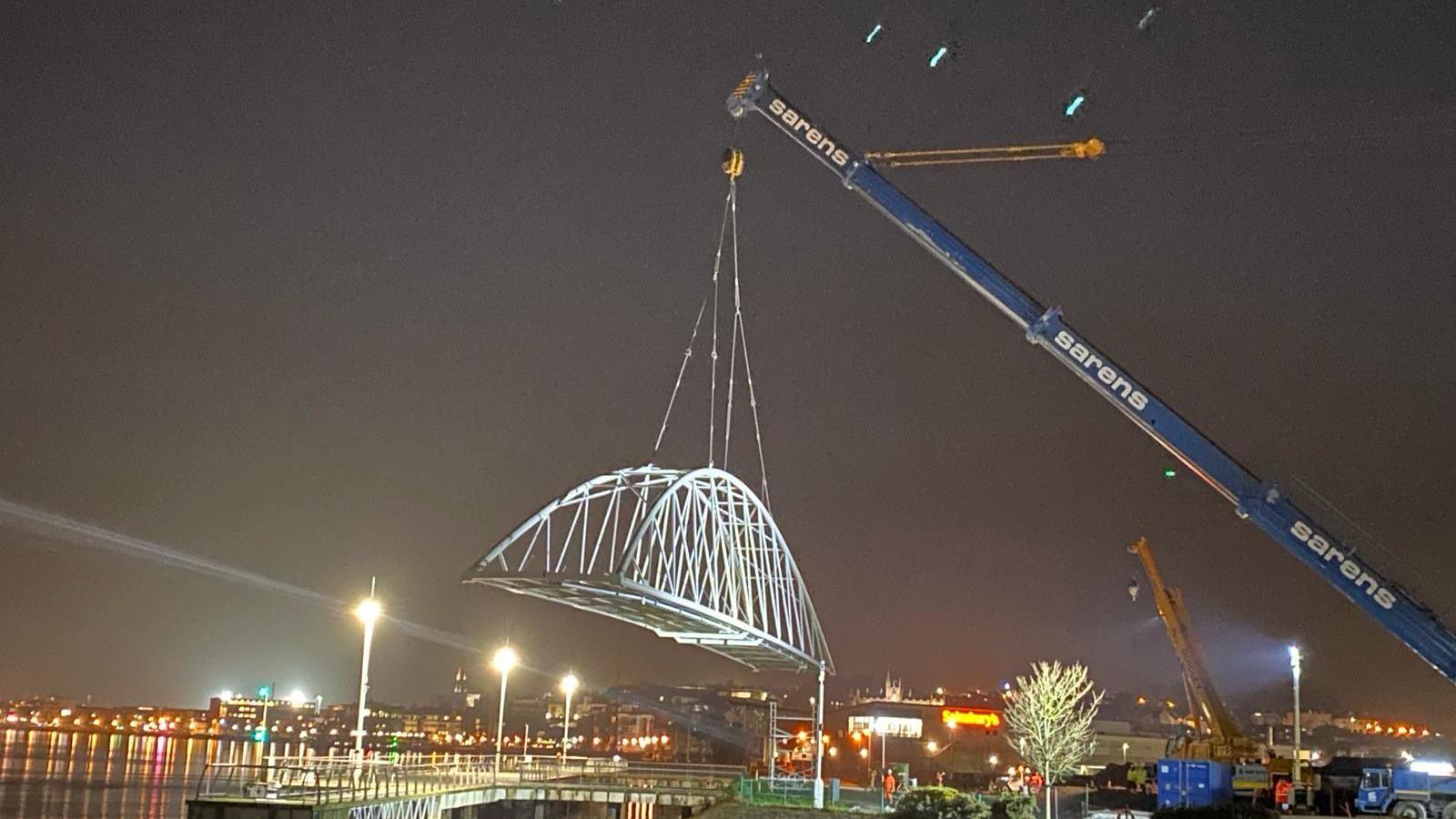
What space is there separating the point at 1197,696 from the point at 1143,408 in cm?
5505

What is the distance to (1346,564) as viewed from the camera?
1373 inches

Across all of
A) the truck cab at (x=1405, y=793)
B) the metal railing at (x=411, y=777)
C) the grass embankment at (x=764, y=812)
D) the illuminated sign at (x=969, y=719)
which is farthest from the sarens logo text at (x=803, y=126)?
the illuminated sign at (x=969, y=719)

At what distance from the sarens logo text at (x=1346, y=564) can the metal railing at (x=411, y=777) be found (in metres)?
26.8

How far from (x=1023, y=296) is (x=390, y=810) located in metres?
25.9

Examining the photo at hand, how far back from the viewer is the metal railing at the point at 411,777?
37031 millimetres

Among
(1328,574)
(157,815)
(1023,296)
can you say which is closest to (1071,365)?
(1023,296)

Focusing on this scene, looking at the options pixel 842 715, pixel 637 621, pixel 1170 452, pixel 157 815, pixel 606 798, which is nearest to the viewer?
pixel 1170 452

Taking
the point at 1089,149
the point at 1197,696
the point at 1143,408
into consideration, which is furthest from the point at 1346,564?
the point at 1197,696

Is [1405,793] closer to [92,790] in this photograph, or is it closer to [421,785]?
[421,785]

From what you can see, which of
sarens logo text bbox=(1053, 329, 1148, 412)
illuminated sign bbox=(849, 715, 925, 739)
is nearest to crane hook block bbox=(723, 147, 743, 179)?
sarens logo text bbox=(1053, 329, 1148, 412)

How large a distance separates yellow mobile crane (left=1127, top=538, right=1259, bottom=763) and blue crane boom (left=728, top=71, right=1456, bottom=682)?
1769 inches

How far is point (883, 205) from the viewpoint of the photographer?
46.2 m

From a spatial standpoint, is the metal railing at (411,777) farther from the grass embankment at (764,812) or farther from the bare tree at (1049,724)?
the bare tree at (1049,724)

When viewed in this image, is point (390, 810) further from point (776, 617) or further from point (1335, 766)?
point (1335, 766)
